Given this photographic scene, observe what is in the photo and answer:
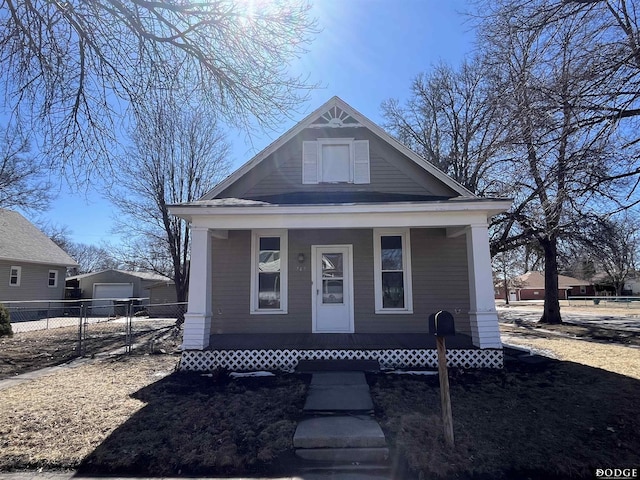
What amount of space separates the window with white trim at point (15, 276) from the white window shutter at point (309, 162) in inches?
770

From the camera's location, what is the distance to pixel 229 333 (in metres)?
8.94

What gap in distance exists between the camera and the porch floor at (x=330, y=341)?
7328mm

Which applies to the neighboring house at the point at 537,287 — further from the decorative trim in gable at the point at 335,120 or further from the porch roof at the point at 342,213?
the porch roof at the point at 342,213

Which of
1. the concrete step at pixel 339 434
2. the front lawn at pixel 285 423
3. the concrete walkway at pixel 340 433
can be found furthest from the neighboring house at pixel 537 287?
the concrete step at pixel 339 434

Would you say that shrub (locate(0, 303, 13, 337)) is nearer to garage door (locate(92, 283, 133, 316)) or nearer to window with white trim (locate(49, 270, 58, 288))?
window with white trim (locate(49, 270, 58, 288))

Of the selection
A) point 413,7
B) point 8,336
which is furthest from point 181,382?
point 8,336

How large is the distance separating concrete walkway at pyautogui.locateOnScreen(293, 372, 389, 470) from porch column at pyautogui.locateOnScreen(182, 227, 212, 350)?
274cm

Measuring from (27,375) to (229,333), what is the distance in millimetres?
3916

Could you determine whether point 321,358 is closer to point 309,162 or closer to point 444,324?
point 444,324

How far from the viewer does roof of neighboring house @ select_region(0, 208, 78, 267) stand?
2022cm

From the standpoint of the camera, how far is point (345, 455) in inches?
155

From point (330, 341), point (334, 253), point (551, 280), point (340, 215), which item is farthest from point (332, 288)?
point (551, 280)

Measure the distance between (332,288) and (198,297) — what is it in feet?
10.5

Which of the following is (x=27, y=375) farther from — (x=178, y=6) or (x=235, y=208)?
(x=178, y=6)
